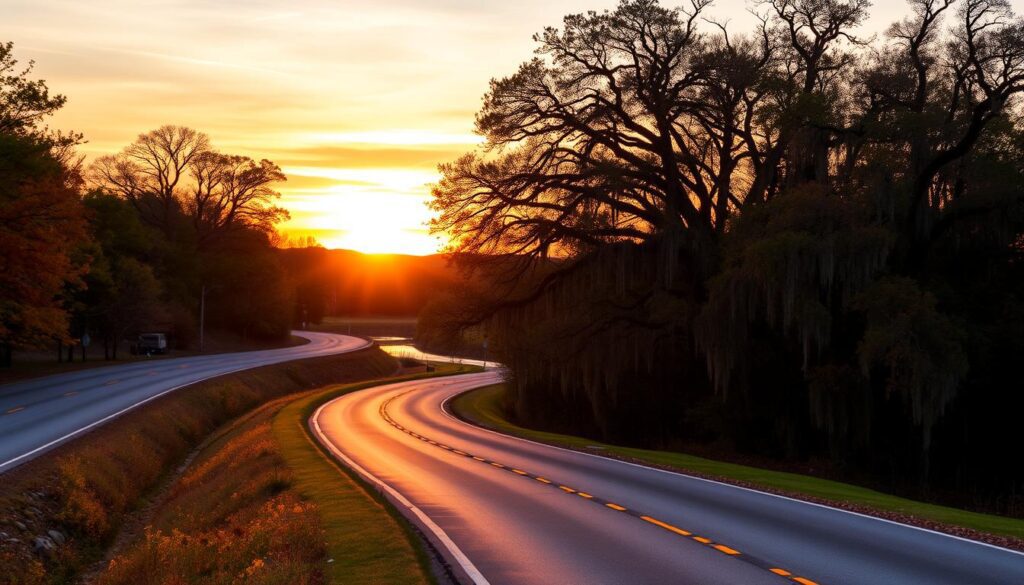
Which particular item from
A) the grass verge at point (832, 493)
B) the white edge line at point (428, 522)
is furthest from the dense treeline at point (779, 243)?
the white edge line at point (428, 522)

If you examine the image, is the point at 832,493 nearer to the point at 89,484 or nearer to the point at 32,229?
the point at 89,484

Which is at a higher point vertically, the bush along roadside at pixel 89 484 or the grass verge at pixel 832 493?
the grass verge at pixel 832 493

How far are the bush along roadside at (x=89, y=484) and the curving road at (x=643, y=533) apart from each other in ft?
22.2

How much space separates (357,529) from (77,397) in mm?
29822

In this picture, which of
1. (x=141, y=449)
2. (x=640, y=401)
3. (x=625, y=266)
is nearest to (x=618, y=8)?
(x=625, y=266)

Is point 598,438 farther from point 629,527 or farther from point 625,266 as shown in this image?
point 629,527

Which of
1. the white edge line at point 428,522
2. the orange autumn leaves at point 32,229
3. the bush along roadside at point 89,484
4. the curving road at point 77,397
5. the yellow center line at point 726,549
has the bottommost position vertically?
the bush along roadside at point 89,484

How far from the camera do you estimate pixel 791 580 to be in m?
10.5

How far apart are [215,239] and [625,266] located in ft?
229

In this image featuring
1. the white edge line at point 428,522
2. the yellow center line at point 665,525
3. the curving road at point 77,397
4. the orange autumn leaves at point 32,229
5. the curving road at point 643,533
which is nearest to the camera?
the curving road at point 643,533

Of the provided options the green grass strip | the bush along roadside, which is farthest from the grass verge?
the bush along roadside

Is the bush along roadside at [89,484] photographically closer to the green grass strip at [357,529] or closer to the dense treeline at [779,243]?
the green grass strip at [357,529]

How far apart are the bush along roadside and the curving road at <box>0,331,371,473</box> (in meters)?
0.76

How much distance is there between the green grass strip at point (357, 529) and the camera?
439 inches
